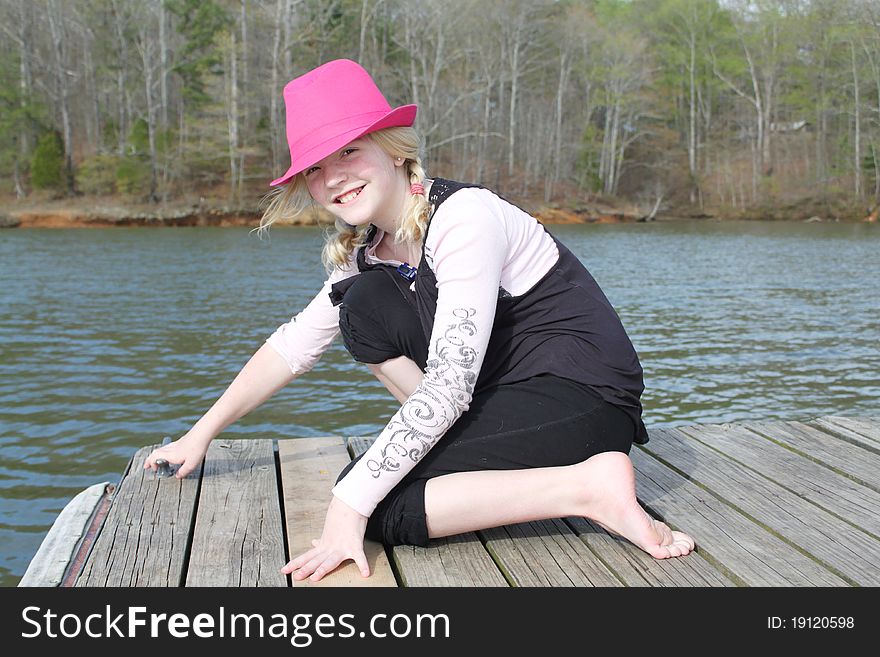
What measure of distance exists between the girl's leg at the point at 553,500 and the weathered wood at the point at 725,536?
0.36 ft

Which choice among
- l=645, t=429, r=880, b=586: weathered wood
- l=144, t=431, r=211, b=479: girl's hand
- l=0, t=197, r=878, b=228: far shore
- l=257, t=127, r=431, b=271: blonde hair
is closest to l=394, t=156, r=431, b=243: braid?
l=257, t=127, r=431, b=271: blonde hair

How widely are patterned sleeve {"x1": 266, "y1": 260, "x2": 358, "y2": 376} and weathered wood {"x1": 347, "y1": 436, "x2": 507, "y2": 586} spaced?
750 mm

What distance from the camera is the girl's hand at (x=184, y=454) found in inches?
118

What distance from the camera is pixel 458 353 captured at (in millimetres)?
2316

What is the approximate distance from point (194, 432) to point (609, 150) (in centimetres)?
4245

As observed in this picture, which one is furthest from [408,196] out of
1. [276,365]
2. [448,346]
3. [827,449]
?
[827,449]

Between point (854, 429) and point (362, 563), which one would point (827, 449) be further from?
point (362, 563)

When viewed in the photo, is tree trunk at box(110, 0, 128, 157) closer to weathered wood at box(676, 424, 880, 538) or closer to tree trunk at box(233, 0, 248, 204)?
tree trunk at box(233, 0, 248, 204)

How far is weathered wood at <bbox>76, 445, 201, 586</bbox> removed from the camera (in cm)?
233

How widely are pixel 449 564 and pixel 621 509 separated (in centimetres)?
46

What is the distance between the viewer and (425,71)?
37.5 meters

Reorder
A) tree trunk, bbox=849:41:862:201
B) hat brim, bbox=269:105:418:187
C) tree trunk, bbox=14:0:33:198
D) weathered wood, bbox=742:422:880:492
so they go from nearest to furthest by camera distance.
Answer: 1. hat brim, bbox=269:105:418:187
2. weathered wood, bbox=742:422:880:492
3. tree trunk, bbox=14:0:33:198
4. tree trunk, bbox=849:41:862:201

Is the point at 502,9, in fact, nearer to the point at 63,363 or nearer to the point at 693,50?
the point at 693,50

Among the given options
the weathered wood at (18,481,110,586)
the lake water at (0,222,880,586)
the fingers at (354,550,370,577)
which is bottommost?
the lake water at (0,222,880,586)
